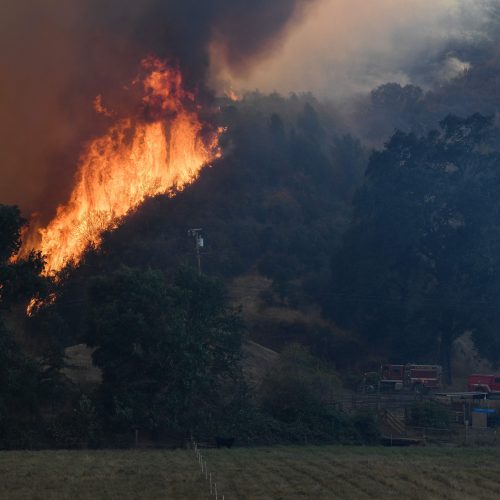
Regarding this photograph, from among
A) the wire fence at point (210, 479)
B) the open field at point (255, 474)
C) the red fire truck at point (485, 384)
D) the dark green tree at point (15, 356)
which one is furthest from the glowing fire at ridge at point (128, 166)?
the wire fence at point (210, 479)

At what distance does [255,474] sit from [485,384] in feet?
179

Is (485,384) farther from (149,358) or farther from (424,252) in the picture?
(149,358)

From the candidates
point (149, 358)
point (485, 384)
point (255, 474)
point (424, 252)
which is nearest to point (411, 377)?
point (485, 384)

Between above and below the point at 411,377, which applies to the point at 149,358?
below

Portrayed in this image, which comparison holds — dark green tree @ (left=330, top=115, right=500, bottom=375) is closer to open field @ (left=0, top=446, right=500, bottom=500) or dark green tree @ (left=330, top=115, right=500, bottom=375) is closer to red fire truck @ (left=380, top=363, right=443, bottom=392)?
red fire truck @ (left=380, top=363, right=443, bottom=392)

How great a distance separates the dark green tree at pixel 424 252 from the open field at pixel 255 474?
43.9 metres

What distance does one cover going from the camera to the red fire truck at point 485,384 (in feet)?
297

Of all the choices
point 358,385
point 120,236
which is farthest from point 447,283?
point 120,236

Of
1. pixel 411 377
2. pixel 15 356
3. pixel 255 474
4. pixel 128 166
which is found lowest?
pixel 255 474

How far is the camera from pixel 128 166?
104812mm

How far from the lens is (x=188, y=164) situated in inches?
4670

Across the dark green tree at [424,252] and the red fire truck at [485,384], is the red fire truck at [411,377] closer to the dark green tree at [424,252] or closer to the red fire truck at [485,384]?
the red fire truck at [485,384]

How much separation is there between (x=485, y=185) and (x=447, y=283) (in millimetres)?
13955

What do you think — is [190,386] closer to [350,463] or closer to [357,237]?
[350,463]
